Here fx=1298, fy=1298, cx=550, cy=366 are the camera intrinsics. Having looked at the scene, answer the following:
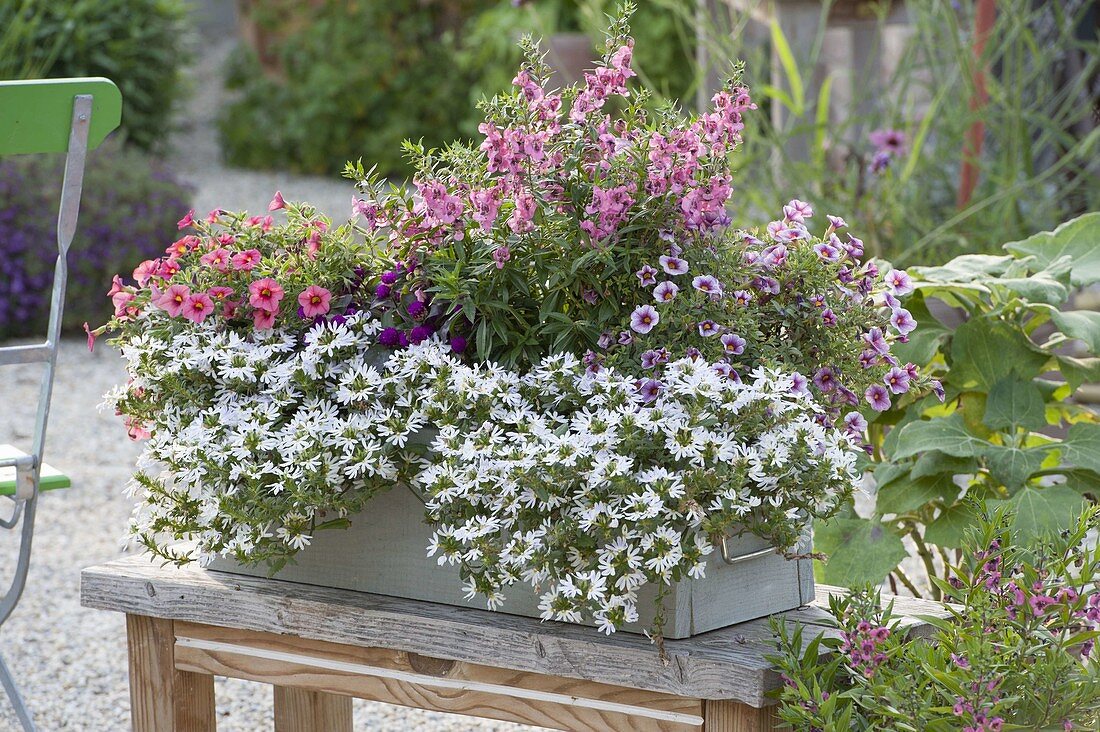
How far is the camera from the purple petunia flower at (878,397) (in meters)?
1.63

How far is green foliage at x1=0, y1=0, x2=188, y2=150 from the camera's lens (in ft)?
26.6

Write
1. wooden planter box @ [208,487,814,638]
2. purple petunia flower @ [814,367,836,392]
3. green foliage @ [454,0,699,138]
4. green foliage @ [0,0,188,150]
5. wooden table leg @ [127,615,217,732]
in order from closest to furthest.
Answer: wooden planter box @ [208,487,814,638] < purple petunia flower @ [814,367,836,392] < wooden table leg @ [127,615,217,732] < green foliage @ [0,0,188,150] < green foliage @ [454,0,699,138]

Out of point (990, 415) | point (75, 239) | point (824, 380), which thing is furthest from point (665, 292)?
point (75, 239)

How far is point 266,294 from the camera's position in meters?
1.63

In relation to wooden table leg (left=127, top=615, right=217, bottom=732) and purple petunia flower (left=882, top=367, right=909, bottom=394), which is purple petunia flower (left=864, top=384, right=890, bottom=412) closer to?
purple petunia flower (left=882, top=367, right=909, bottom=394)

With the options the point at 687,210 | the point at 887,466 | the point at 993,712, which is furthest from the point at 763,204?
the point at 993,712

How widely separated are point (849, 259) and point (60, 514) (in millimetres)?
2879

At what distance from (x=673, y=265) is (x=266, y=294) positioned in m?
0.51

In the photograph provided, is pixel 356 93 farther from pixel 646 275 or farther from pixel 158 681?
pixel 646 275

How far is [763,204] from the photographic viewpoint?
4.08 meters

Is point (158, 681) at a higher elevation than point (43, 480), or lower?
lower

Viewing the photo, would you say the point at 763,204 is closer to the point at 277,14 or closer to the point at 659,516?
the point at 659,516

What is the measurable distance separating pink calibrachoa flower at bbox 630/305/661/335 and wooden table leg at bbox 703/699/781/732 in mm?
425

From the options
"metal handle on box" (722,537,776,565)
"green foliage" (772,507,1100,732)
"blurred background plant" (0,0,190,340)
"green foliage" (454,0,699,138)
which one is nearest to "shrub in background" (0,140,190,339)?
"blurred background plant" (0,0,190,340)
